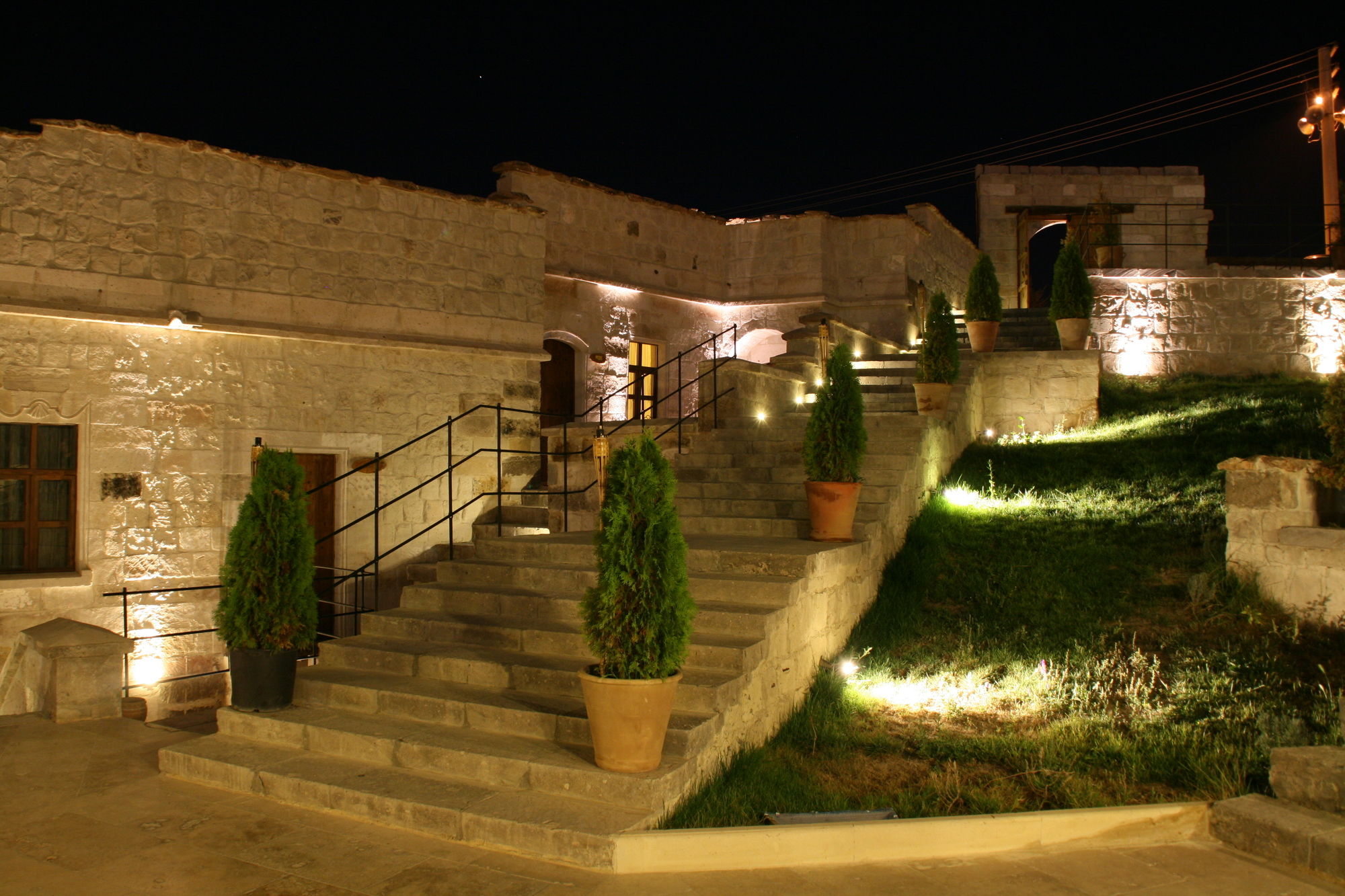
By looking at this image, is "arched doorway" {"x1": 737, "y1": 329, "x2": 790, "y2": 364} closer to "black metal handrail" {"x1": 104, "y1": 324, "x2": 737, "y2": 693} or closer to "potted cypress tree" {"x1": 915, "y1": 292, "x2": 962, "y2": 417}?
"black metal handrail" {"x1": 104, "y1": 324, "x2": 737, "y2": 693}

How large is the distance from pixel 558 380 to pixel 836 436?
20.8 ft

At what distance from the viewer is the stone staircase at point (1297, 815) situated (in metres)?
3.71

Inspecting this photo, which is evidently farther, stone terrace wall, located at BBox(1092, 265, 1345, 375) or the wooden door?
stone terrace wall, located at BBox(1092, 265, 1345, 375)

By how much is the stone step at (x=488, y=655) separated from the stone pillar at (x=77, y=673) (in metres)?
1.41

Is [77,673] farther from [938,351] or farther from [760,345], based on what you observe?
[760,345]

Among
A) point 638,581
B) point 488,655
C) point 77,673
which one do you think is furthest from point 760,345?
point 638,581

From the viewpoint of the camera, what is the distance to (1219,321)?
13523 mm

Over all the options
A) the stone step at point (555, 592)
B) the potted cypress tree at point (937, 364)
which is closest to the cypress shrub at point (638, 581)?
the stone step at point (555, 592)

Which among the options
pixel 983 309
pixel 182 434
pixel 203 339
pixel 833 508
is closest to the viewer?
pixel 833 508

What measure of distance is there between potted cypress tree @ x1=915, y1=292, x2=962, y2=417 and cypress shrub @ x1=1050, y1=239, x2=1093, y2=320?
135 inches

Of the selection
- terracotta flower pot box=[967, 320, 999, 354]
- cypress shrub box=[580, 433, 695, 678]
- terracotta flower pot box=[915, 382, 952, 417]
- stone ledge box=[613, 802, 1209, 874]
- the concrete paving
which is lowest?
the concrete paving

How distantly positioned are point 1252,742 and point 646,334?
9838 millimetres

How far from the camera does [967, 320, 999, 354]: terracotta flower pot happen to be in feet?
38.5

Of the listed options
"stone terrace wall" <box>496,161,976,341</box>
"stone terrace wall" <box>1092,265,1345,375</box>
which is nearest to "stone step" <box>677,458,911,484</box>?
"stone terrace wall" <box>496,161,976,341</box>
